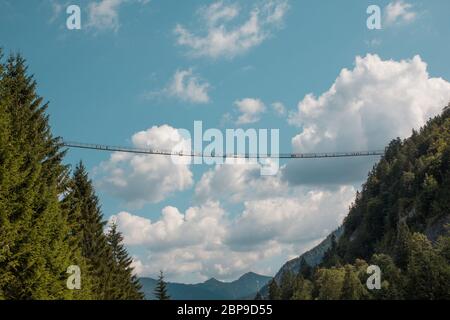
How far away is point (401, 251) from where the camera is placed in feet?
379

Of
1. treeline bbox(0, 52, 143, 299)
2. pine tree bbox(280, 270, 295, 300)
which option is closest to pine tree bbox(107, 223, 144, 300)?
treeline bbox(0, 52, 143, 299)

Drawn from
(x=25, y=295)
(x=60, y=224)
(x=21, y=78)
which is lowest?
(x=25, y=295)

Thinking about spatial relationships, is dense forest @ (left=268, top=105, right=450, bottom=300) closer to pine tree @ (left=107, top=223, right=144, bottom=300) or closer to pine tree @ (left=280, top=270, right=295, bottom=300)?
pine tree @ (left=280, top=270, right=295, bottom=300)

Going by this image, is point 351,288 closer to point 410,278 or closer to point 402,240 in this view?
point 402,240

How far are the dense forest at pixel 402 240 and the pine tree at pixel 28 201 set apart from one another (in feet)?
165

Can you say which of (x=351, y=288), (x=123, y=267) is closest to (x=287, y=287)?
(x=351, y=288)

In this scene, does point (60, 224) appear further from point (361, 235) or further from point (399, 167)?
point (399, 167)

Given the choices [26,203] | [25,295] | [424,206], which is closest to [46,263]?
[25,295]

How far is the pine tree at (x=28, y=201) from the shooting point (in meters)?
27.0

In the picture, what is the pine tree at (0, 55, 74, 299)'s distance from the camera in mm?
27011

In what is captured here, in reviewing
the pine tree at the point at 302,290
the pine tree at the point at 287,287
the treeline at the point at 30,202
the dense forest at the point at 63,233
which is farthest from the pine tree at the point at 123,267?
the pine tree at the point at 287,287

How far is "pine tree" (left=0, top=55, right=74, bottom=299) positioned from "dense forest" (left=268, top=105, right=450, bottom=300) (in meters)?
50.2

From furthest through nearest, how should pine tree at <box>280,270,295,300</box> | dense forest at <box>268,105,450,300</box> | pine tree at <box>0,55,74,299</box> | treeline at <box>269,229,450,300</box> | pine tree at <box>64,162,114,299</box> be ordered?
pine tree at <box>280,270,295,300</box>, dense forest at <box>268,105,450,300</box>, treeline at <box>269,229,450,300</box>, pine tree at <box>64,162,114,299</box>, pine tree at <box>0,55,74,299</box>
